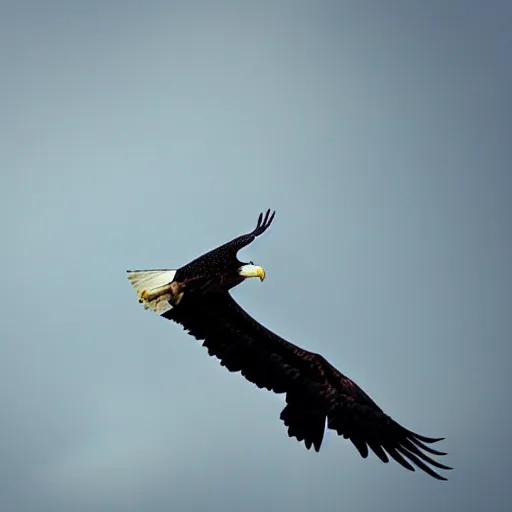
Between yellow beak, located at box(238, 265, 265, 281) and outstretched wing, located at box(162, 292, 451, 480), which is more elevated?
yellow beak, located at box(238, 265, 265, 281)

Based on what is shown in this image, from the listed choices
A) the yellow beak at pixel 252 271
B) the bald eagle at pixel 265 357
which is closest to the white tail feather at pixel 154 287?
the bald eagle at pixel 265 357

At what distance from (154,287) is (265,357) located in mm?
2471

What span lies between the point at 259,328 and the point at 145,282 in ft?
6.93

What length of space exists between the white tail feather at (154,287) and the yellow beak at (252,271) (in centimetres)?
111

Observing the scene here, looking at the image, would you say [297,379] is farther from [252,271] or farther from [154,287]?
[154,287]

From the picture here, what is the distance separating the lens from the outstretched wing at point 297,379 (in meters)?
23.8

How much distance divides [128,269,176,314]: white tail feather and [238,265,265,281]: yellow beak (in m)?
1.11

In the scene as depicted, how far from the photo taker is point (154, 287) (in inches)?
914

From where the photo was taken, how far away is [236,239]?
23.4m

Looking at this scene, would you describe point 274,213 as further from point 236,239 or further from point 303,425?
point 303,425

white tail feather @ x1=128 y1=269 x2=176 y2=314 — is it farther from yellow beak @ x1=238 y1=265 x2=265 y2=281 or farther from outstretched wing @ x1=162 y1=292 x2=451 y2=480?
yellow beak @ x1=238 y1=265 x2=265 y2=281

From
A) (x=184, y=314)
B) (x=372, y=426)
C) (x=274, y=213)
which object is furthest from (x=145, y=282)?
(x=372, y=426)

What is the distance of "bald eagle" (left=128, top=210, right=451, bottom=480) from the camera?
2320cm

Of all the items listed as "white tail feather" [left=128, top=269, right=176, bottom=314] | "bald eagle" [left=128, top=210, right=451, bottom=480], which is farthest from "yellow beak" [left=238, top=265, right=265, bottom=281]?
"white tail feather" [left=128, top=269, right=176, bottom=314]
